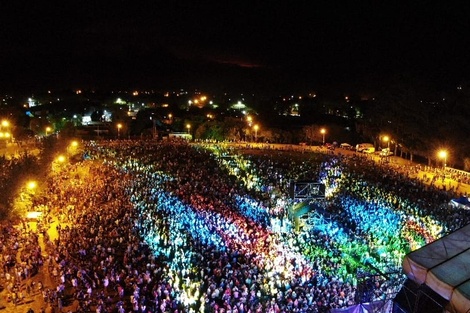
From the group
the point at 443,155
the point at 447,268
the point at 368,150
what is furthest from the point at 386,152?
the point at 447,268

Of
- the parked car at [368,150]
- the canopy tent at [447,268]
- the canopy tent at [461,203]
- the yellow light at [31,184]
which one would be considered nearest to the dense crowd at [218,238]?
the canopy tent at [461,203]

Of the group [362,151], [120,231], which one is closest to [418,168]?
[362,151]

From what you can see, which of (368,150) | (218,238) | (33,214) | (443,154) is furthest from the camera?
(368,150)

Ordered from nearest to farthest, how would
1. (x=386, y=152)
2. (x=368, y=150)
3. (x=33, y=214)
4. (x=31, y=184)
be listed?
(x=33, y=214)
(x=31, y=184)
(x=386, y=152)
(x=368, y=150)

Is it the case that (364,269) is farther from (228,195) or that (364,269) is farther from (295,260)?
(228,195)

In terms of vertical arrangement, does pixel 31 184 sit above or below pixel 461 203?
above

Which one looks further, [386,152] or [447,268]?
[386,152]

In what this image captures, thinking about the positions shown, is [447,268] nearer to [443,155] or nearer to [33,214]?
[33,214]
